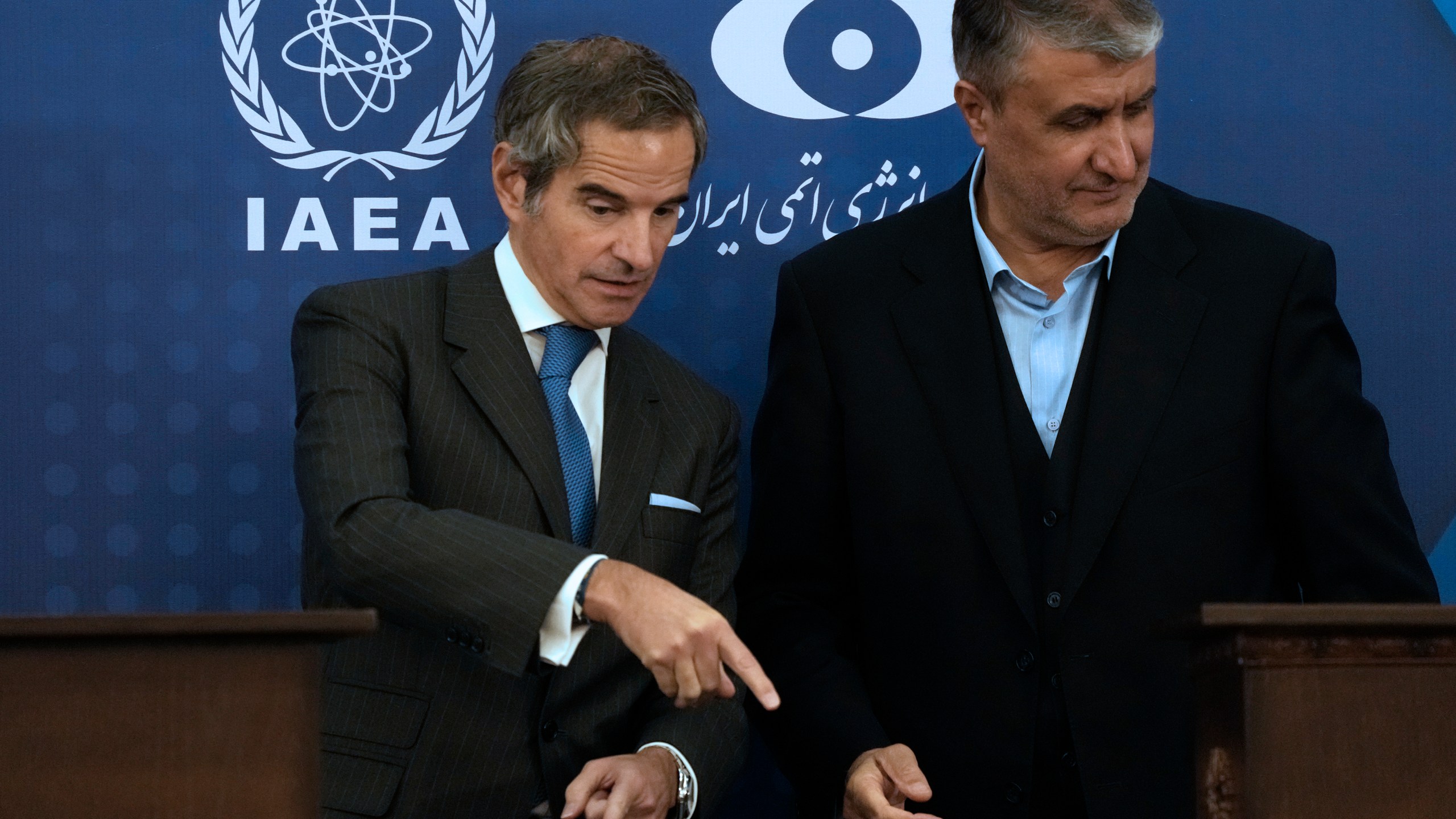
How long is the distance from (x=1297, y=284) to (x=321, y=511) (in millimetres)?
1355

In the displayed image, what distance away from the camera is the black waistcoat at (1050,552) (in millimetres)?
2146

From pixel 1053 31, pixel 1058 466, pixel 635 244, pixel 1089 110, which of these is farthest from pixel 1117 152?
pixel 635 244

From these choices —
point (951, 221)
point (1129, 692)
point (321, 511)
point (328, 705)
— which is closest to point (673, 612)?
point (321, 511)

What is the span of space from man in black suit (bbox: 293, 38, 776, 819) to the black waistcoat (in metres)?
0.43

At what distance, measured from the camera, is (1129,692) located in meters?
2.14

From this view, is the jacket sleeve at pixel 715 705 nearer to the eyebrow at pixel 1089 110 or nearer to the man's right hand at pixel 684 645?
the man's right hand at pixel 684 645

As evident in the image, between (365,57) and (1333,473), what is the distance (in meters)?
1.69

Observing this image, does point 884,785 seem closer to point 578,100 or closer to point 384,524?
point 384,524

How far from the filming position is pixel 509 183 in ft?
7.41

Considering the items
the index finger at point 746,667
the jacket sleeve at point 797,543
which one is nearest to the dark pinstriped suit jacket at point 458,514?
the jacket sleeve at point 797,543

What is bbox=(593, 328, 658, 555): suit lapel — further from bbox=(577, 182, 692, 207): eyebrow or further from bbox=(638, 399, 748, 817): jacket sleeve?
bbox=(577, 182, 692, 207): eyebrow

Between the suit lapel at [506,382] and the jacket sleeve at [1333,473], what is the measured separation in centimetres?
99

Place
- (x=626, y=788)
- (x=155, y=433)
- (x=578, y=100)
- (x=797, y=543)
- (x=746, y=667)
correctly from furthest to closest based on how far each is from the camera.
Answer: (x=155, y=433), (x=797, y=543), (x=578, y=100), (x=626, y=788), (x=746, y=667)

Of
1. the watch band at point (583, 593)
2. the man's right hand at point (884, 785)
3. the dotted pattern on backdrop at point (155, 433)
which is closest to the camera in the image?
the watch band at point (583, 593)
